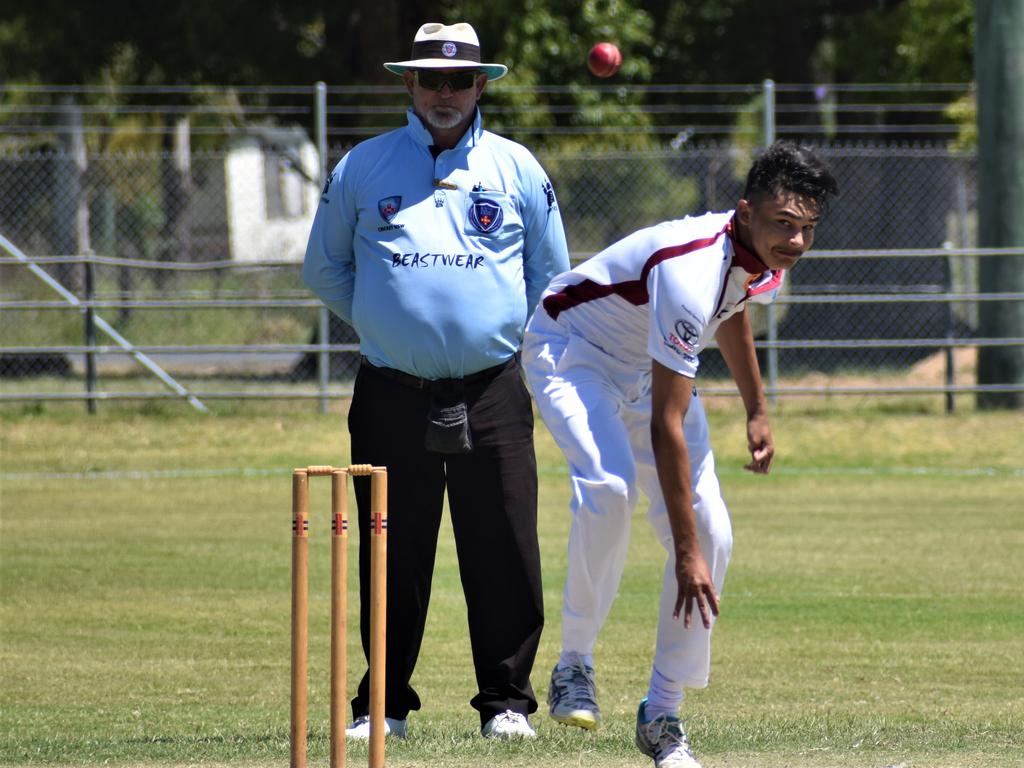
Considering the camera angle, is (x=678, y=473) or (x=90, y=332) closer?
(x=678, y=473)

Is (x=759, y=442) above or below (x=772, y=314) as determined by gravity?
Result: below

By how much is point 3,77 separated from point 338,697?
1319 inches

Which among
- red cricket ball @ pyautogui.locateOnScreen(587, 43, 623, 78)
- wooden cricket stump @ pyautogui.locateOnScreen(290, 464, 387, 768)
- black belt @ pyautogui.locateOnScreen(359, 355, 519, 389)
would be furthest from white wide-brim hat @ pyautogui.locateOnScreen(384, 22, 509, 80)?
red cricket ball @ pyautogui.locateOnScreen(587, 43, 623, 78)

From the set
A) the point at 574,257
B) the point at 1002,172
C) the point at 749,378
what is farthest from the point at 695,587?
the point at 1002,172

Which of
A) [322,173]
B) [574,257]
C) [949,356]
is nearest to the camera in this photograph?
[322,173]

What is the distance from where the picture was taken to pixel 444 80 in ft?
21.1

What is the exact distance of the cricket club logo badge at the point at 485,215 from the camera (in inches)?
252

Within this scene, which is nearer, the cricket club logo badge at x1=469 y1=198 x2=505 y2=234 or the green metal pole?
the cricket club logo badge at x1=469 y1=198 x2=505 y2=234

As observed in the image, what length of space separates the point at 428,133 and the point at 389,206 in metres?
0.32

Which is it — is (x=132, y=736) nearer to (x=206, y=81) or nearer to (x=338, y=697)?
(x=338, y=697)

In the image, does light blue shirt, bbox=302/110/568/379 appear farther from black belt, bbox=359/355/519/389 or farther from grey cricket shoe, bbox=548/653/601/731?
grey cricket shoe, bbox=548/653/601/731

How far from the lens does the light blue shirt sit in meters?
6.34

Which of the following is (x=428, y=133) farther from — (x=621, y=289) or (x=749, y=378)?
(x=749, y=378)

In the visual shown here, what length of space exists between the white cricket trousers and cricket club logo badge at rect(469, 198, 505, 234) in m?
0.63
